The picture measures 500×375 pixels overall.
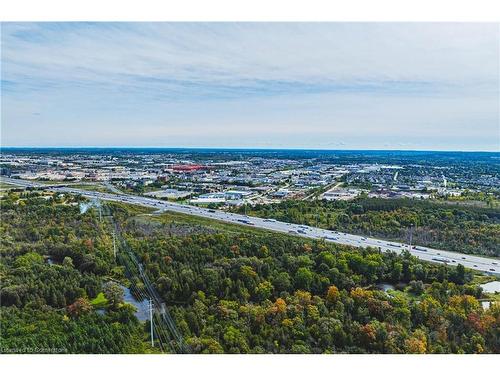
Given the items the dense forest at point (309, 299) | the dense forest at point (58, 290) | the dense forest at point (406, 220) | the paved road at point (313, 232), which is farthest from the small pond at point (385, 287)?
the dense forest at point (58, 290)

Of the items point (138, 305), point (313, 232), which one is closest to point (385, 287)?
point (313, 232)

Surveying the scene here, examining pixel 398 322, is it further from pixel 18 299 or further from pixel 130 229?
pixel 130 229

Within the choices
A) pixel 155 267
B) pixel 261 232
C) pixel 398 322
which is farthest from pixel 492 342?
pixel 261 232

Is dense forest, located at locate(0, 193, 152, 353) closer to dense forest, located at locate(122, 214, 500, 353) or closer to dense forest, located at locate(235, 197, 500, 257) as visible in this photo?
dense forest, located at locate(122, 214, 500, 353)

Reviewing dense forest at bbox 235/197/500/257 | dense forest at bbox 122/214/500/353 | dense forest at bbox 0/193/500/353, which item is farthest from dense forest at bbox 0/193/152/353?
dense forest at bbox 235/197/500/257

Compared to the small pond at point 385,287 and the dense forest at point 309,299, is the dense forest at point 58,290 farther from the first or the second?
the small pond at point 385,287

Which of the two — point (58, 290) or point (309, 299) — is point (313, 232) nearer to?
point (309, 299)
